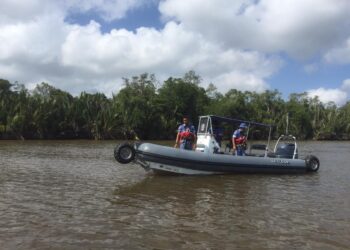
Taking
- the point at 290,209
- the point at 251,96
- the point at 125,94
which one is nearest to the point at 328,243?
the point at 290,209

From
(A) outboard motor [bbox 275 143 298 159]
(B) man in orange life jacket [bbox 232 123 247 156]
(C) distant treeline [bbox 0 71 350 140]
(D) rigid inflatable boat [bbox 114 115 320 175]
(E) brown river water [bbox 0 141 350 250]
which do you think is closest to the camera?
(E) brown river water [bbox 0 141 350 250]

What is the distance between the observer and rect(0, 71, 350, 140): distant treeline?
4928 centimetres

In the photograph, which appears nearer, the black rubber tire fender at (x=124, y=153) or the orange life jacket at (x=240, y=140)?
the black rubber tire fender at (x=124, y=153)

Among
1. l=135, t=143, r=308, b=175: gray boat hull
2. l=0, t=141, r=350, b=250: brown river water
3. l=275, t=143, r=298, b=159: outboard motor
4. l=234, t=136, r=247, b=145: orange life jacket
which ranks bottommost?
l=0, t=141, r=350, b=250: brown river water

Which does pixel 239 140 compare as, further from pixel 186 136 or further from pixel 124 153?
pixel 124 153

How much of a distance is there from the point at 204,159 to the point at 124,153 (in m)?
2.81

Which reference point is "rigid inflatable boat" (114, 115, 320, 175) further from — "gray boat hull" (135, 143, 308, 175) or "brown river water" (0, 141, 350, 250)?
"brown river water" (0, 141, 350, 250)

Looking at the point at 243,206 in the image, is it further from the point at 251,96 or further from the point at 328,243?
the point at 251,96

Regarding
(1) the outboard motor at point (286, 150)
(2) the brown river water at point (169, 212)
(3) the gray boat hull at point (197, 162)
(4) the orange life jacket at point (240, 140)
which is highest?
(4) the orange life jacket at point (240, 140)

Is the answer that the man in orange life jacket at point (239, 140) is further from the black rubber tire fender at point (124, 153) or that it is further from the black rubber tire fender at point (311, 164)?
the black rubber tire fender at point (124, 153)

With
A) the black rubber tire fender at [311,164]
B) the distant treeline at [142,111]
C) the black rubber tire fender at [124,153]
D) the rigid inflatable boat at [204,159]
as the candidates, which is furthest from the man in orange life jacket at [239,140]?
the distant treeline at [142,111]

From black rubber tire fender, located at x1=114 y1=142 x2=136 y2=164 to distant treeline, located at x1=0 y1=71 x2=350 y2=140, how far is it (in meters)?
34.5

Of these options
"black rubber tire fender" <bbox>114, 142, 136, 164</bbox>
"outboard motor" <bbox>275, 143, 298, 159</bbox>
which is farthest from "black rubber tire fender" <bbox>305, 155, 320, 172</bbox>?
"black rubber tire fender" <bbox>114, 142, 136, 164</bbox>

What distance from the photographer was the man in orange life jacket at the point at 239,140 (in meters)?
16.6
